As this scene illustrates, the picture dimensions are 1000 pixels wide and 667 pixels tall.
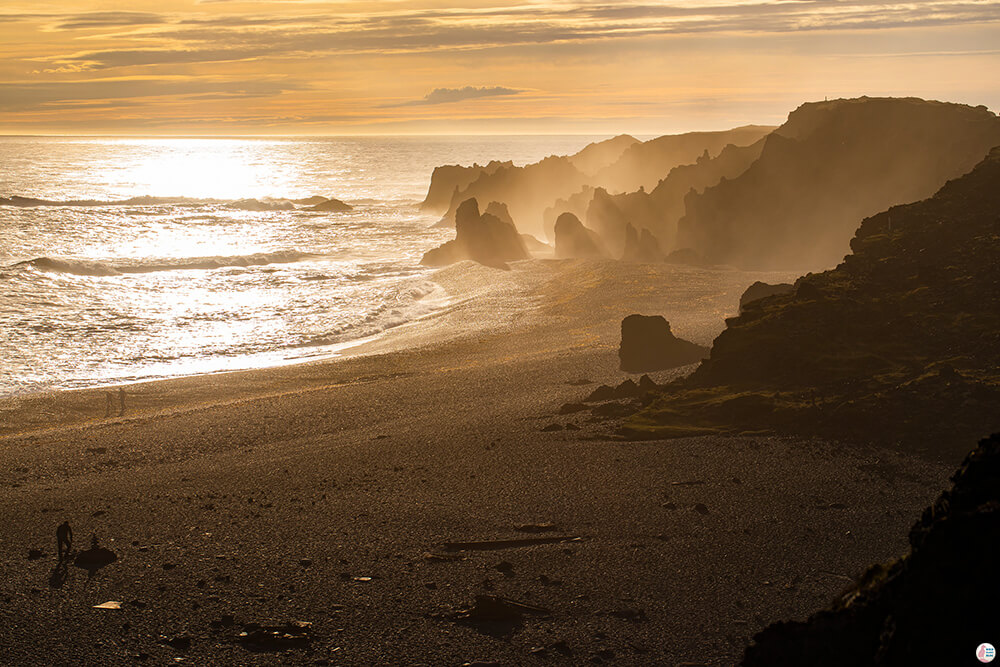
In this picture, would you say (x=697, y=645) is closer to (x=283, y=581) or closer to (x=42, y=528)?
(x=283, y=581)

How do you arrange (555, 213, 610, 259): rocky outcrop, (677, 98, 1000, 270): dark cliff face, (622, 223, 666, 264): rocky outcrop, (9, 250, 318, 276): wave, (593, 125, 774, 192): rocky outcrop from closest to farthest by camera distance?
(677, 98, 1000, 270): dark cliff face
(622, 223, 666, 264): rocky outcrop
(9, 250, 318, 276): wave
(555, 213, 610, 259): rocky outcrop
(593, 125, 774, 192): rocky outcrop

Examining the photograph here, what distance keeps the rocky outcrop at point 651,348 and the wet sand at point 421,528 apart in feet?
5.05

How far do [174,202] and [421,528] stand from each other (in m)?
104

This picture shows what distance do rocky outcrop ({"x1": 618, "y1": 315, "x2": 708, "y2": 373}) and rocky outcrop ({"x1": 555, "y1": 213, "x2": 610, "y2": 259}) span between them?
32042mm

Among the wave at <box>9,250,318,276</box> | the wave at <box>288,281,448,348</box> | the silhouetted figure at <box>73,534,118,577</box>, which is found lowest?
the silhouetted figure at <box>73,534,118,577</box>

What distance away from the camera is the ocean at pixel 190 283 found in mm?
31469

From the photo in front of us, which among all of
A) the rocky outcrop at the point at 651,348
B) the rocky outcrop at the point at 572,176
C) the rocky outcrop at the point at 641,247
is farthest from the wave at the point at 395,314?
the rocky outcrop at the point at 572,176

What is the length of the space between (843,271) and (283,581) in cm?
1522

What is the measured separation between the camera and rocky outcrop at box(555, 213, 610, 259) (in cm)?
5716

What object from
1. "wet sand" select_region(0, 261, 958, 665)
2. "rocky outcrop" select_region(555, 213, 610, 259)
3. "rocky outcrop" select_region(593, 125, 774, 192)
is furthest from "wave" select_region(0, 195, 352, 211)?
"wet sand" select_region(0, 261, 958, 665)

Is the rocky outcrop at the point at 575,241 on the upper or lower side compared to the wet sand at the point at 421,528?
upper

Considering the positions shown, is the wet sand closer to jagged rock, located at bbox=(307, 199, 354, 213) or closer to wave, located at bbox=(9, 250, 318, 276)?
wave, located at bbox=(9, 250, 318, 276)

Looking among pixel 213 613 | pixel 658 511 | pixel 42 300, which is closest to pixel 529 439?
pixel 658 511

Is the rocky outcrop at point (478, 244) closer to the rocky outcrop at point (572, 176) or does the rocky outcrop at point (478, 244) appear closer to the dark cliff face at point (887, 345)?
the rocky outcrop at point (572, 176)
